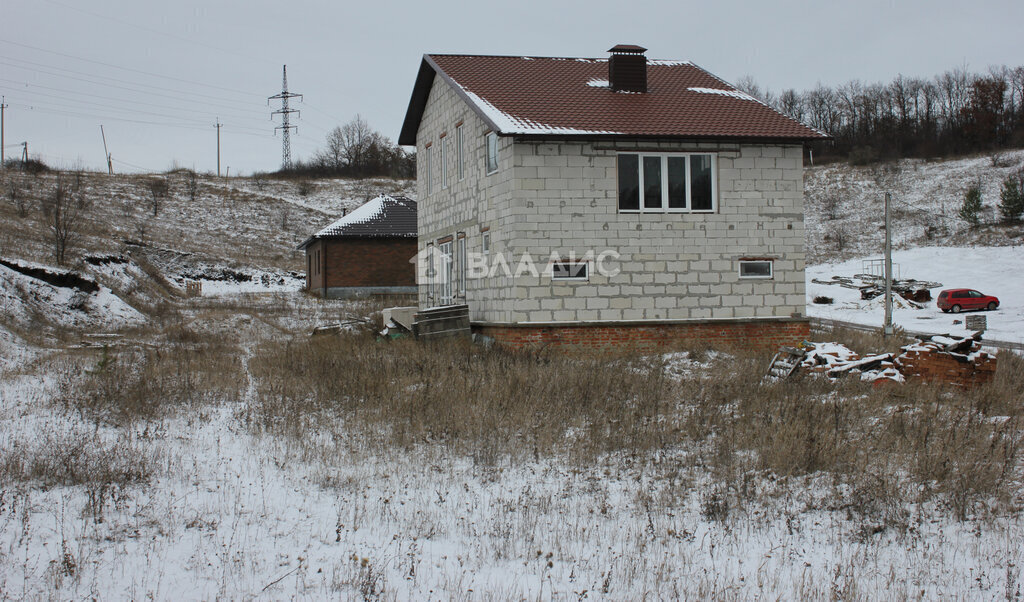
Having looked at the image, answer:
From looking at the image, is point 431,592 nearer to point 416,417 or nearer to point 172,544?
point 172,544

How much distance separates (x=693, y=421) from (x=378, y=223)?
30652 mm

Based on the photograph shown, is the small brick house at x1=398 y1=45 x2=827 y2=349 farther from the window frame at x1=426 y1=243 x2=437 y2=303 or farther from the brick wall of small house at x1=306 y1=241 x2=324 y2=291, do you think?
the brick wall of small house at x1=306 y1=241 x2=324 y2=291

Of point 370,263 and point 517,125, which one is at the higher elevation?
point 517,125

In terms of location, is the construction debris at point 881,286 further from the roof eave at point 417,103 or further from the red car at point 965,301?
the roof eave at point 417,103

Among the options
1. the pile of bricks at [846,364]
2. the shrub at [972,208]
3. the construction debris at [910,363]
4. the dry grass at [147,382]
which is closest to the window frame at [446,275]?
the dry grass at [147,382]

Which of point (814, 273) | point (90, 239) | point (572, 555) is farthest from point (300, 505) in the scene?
point (814, 273)

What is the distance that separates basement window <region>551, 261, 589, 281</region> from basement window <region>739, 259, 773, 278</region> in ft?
11.7

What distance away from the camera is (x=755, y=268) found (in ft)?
58.0


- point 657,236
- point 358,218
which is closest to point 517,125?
point 657,236

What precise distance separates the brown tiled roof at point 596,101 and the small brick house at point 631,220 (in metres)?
0.07

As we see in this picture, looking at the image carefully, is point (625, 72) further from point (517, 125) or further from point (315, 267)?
point (315, 267)

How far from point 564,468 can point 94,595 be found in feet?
14.3

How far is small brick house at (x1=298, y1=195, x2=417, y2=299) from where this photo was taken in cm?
3734

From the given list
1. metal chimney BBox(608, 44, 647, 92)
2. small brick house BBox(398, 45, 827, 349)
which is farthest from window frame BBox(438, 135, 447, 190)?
metal chimney BBox(608, 44, 647, 92)
